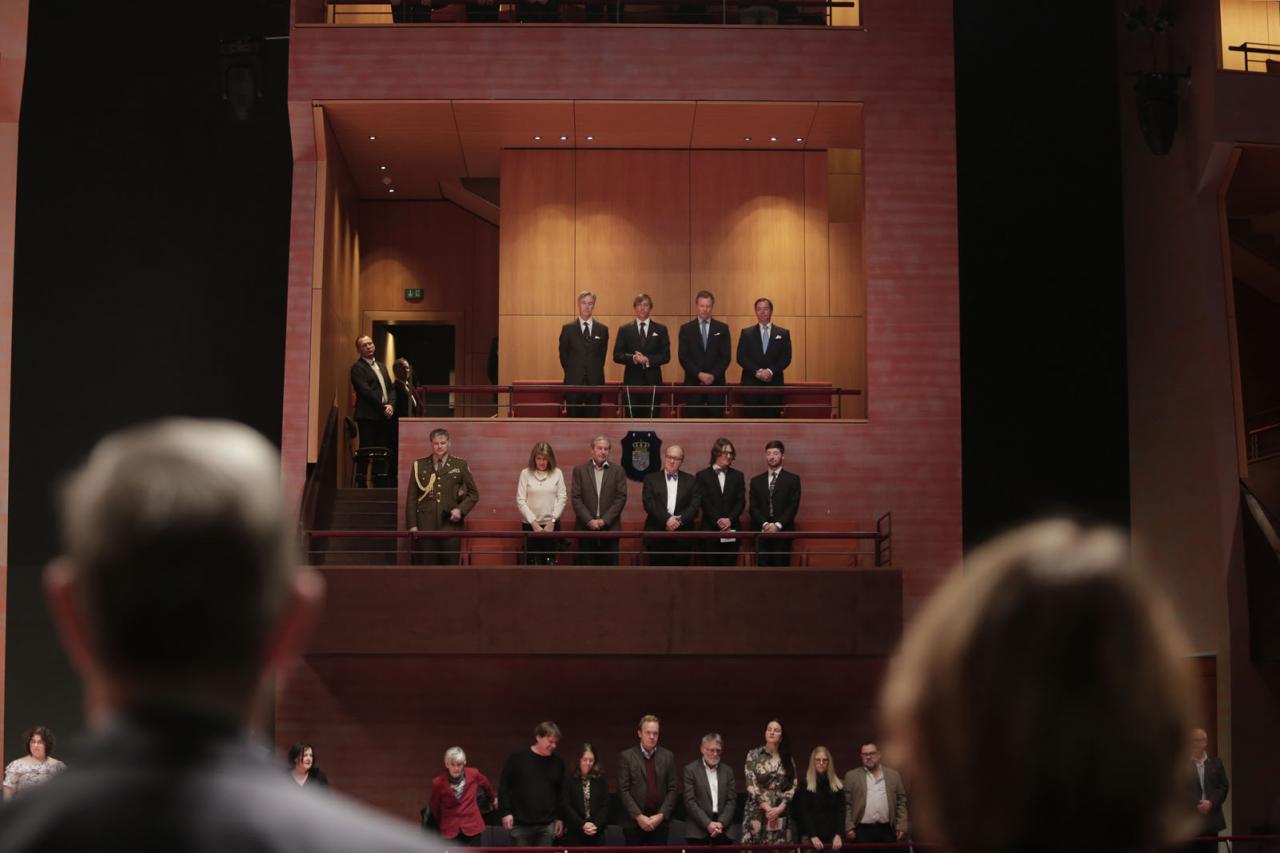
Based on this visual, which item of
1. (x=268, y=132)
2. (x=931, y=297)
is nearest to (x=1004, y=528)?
(x=931, y=297)

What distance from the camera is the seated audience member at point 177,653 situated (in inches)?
43.4

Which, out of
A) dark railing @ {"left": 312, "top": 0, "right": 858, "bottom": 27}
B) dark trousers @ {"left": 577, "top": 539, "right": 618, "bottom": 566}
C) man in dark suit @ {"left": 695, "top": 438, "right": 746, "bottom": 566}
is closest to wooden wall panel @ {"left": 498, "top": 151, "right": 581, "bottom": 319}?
dark railing @ {"left": 312, "top": 0, "right": 858, "bottom": 27}

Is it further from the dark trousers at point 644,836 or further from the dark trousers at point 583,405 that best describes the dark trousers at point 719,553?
the dark trousers at point 644,836

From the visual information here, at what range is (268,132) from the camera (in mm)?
16297

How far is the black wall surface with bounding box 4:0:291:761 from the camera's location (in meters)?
15.6

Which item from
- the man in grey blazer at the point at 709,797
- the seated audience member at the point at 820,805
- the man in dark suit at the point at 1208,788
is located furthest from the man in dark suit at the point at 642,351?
the man in dark suit at the point at 1208,788

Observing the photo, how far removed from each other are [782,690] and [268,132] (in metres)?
7.93

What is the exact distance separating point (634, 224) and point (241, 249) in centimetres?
414

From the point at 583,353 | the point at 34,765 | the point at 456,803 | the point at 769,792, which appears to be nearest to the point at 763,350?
the point at 583,353

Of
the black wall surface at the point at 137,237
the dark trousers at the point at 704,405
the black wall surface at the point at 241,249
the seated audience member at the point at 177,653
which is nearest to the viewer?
the seated audience member at the point at 177,653

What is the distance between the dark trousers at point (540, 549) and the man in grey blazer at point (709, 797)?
8.20 ft

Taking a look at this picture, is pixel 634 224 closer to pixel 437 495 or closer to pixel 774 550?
pixel 437 495

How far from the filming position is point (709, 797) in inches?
446

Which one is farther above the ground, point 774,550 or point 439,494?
point 439,494
